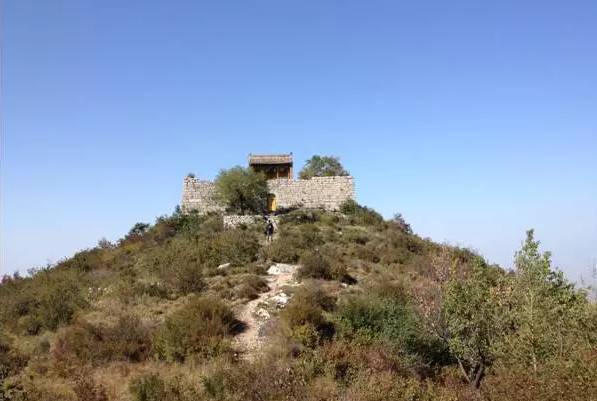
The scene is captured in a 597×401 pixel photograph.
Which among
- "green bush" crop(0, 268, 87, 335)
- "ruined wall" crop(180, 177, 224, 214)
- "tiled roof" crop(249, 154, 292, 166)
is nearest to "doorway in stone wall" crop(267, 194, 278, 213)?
"ruined wall" crop(180, 177, 224, 214)

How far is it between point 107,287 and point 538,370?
54.9 ft

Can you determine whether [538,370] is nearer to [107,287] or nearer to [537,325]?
[537,325]

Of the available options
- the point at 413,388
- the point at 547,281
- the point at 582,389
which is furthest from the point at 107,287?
the point at 582,389

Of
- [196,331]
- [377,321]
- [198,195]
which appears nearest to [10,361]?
[196,331]

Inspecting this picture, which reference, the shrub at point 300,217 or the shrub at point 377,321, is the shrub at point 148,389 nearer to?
the shrub at point 377,321

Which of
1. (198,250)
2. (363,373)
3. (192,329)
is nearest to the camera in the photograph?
(363,373)

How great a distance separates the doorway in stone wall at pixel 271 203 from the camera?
3441cm

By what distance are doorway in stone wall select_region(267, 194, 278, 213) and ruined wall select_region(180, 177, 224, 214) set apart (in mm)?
3745

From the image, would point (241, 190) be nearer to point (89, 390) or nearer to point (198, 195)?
point (198, 195)

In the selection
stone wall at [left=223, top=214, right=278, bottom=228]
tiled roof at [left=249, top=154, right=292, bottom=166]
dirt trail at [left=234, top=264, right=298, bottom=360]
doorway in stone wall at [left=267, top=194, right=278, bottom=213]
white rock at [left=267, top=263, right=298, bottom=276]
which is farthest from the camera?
tiled roof at [left=249, top=154, right=292, bottom=166]

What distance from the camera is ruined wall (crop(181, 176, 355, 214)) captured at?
3462cm

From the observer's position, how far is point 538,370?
7.85 m

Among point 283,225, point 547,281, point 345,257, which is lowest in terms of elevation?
point 547,281

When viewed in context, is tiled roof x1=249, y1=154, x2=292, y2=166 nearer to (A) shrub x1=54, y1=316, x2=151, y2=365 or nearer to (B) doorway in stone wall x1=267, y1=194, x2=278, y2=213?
(B) doorway in stone wall x1=267, y1=194, x2=278, y2=213
